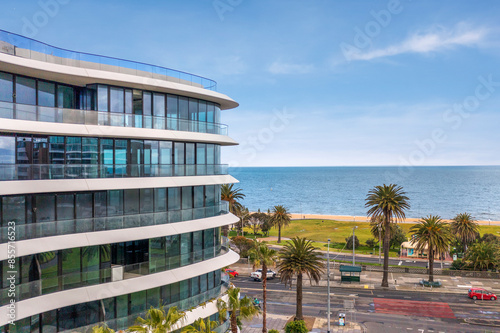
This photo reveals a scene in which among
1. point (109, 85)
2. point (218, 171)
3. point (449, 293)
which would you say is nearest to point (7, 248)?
point (109, 85)

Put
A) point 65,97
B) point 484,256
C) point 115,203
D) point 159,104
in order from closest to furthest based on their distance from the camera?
point 65,97, point 115,203, point 159,104, point 484,256

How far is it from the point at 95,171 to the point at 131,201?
3.25 metres

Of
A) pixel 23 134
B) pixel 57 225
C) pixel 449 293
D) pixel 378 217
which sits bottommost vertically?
pixel 449 293

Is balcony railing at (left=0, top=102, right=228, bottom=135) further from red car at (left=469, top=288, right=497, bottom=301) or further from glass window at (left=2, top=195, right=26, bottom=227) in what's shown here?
red car at (left=469, top=288, right=497, bottom=301)

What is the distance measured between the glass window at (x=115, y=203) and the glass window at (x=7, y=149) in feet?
19.4

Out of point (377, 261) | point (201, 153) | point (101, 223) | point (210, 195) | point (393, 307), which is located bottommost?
point (377, 261)

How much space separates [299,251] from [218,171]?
17.8m

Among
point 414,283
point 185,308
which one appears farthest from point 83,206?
point 414,283

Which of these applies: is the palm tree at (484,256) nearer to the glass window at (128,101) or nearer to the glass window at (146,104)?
the glass window at (146,104)

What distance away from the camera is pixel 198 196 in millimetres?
31438

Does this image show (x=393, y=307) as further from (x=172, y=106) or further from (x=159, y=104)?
(x=159, y=104)

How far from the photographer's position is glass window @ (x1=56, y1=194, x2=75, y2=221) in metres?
23.7

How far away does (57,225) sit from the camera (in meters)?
23.1

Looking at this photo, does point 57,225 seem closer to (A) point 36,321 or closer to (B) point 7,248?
(B) point 7,248
